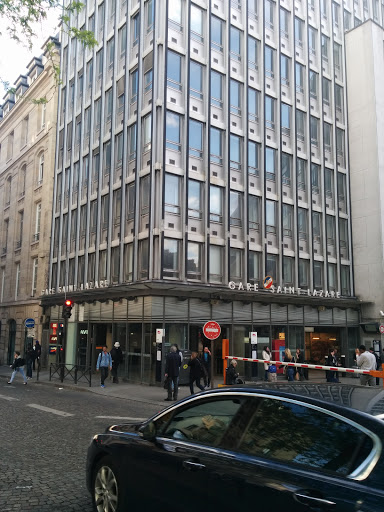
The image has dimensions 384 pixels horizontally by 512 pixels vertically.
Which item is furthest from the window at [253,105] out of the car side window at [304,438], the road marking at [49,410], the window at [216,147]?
the car side window at [304,438]

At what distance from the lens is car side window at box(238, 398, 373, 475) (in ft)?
8.79

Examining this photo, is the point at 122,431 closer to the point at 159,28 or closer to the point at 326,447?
the point at 326,447

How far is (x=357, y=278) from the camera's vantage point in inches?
1170

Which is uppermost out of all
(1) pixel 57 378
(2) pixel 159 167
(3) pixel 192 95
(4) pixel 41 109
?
(4) pixel 41 109

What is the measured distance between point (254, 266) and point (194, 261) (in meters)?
4.19

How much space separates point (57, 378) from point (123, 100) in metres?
14.5

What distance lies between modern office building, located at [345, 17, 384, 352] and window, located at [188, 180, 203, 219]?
12848 millimetres

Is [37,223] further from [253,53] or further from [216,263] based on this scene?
[253,53]

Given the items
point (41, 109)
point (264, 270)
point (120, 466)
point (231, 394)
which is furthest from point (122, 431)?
point (41, 109)

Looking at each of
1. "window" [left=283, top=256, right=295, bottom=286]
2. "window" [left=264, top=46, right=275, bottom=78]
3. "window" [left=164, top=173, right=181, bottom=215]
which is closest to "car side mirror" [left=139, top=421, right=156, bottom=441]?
"window" [left=164, top=173, right=181, bottom=215]

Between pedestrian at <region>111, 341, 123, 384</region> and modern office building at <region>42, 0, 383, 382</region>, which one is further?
modern office building at <region>42, 0, 383, 382</region>

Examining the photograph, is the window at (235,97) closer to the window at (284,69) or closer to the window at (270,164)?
the window at (270,164)

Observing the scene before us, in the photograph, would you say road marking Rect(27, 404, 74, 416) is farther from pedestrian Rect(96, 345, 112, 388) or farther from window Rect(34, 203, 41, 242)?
window Rect(34, 203, 41, 242)

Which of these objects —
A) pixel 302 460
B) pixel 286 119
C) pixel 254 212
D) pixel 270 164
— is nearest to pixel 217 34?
pixel 286 119
